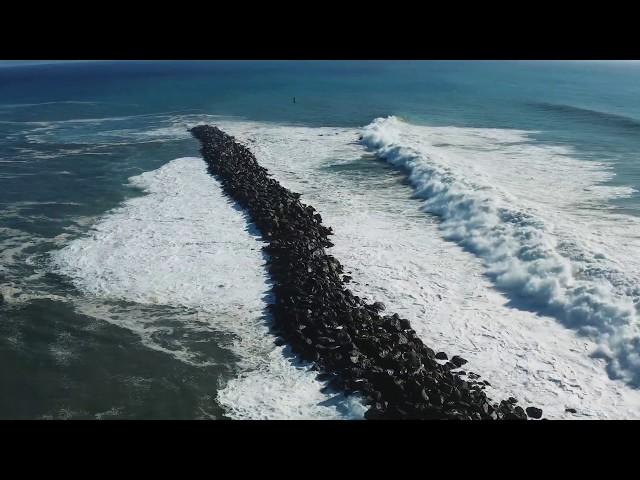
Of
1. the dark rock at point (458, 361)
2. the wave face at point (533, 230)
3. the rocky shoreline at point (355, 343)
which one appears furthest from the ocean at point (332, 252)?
the rocky shoreline at point (355, 343)

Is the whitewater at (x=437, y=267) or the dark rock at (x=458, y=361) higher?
the whitewater at (x=437, y=267)

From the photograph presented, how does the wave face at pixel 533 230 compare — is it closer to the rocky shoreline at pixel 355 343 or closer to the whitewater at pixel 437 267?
the whitewater at pixel 437 267

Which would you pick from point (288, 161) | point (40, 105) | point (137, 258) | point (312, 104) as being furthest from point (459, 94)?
point (137, 258)

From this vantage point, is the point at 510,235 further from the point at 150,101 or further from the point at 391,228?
the point at 150,101

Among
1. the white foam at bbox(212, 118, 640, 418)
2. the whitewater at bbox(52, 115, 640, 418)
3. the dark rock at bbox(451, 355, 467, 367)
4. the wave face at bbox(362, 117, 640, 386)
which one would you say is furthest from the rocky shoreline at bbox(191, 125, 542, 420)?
the wave face at bbox(362, 117, 640, 386)

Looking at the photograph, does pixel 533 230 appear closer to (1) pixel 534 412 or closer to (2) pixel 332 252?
(2) pixel 332 252

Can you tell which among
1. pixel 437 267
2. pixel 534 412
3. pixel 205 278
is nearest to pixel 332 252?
pixel 437 267

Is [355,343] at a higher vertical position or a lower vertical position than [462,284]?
lower
